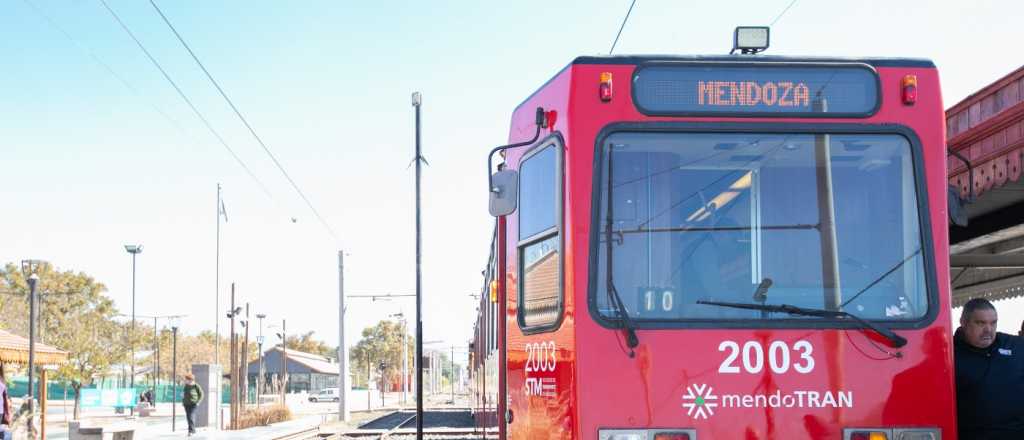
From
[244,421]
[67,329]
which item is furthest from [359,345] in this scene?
[244,421]

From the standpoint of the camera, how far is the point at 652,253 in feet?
19.7

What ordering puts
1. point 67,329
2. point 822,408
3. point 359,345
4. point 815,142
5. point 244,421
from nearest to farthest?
point 822,408 → point 815,142 → point 244,421 → point 67,329 → point 359,345

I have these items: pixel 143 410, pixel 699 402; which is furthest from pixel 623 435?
pixel 143 410

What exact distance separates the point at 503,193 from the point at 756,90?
1473 mm

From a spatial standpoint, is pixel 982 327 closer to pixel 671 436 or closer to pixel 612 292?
pixel 671 436

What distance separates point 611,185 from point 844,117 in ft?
4.28

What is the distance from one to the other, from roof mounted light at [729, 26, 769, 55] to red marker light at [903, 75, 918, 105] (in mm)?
869

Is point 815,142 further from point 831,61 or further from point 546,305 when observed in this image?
point 546,305

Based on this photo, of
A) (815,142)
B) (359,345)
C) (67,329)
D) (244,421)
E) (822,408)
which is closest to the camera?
(822,408)

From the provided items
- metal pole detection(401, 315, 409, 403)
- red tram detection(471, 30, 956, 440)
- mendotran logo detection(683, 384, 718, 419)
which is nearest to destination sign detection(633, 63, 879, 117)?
red tram detection(471, 30, 956, 440)

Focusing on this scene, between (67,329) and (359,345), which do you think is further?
(359,345)

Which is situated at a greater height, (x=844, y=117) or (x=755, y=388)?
(x=844, y=117)

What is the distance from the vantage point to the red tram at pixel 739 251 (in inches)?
230

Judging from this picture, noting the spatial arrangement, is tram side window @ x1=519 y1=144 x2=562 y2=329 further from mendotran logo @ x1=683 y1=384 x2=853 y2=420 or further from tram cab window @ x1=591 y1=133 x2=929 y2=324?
mendotran logo @ x1=683 y1=384 x2=853 y2=420
